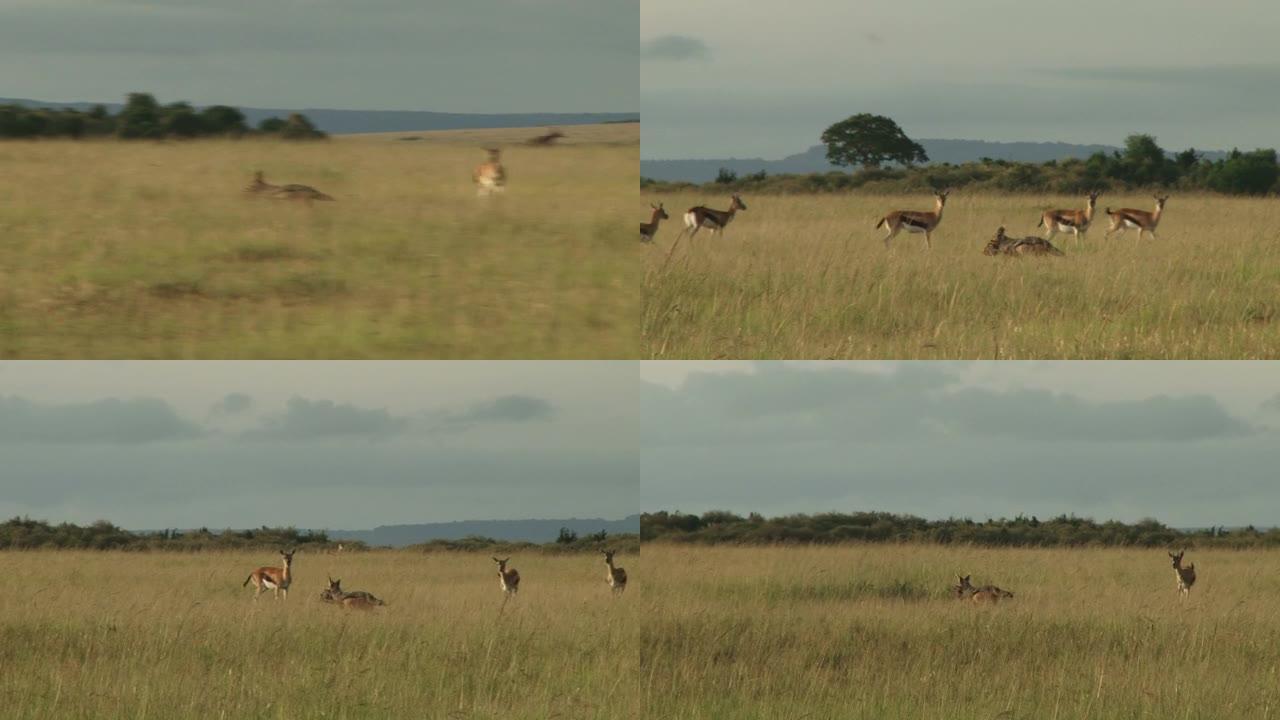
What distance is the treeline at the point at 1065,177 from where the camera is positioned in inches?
2090

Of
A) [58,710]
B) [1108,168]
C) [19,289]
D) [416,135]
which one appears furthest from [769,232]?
[1108,168]

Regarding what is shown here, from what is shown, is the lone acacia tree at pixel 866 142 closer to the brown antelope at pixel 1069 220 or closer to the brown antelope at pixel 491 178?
the brown antelope at pixel 1069 220

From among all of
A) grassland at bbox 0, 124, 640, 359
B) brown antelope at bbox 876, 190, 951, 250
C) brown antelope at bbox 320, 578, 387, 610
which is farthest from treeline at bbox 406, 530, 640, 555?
grassland at bbox 0, 124, 640, 359

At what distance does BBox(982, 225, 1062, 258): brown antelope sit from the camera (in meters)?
21.8

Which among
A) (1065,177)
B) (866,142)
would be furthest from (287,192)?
(866,142)

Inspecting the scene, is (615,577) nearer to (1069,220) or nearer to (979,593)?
(979,593)

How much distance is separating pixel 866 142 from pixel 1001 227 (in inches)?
2358

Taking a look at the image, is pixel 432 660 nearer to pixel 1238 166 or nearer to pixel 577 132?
pixel 577 132

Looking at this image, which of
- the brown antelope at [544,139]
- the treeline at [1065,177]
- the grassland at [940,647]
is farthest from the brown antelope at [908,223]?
the treeline at [1065,177]

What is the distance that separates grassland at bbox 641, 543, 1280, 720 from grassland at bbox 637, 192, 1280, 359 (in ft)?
10.9

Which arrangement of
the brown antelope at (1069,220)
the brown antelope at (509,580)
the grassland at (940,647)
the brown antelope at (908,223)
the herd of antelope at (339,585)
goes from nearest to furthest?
the grassland at (940,647), the herd of antelope at (339,585), the brown antelope at (509,580), the brown antelope at (908,223), the brown antelope at (1069,220)

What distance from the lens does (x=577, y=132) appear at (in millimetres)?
31172

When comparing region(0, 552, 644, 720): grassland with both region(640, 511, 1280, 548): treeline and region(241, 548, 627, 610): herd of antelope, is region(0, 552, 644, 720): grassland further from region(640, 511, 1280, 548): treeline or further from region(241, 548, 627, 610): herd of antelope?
region(640, 511, 1280, 548): treeline

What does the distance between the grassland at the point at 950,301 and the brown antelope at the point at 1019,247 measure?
0.41 meters
